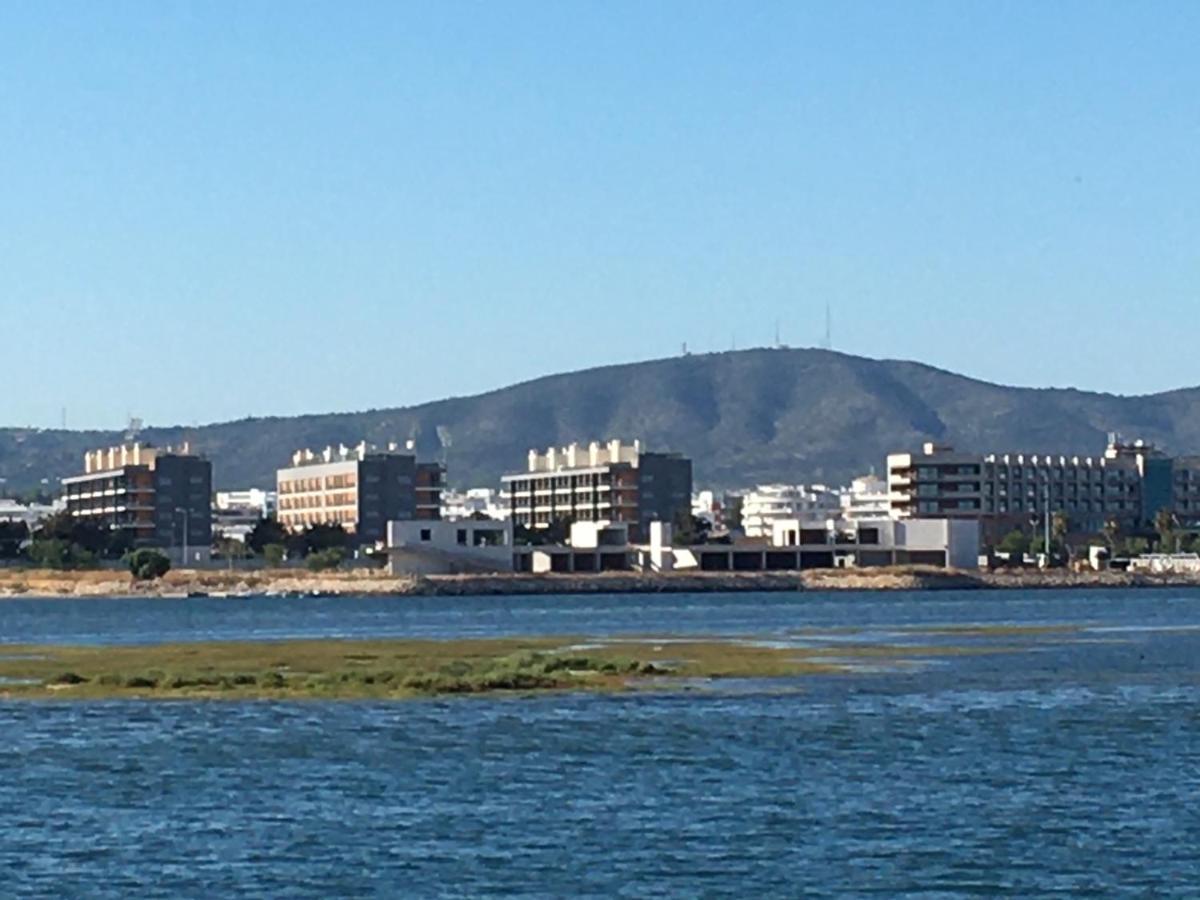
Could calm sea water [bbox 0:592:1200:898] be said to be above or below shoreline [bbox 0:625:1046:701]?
below

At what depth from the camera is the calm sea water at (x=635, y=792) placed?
3372 centimetres

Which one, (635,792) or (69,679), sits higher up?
(69,679)

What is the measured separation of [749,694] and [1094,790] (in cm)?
2295

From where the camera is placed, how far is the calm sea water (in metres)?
33.7

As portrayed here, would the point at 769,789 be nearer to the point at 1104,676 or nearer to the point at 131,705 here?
the point at 131,705

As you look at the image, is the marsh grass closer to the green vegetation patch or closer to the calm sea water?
the green vegetation patch

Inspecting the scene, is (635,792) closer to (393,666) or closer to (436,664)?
(393,666)

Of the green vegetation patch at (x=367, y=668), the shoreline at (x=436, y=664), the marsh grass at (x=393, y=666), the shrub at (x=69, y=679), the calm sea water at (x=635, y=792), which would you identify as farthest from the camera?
the shrub at (x=69, y=679)

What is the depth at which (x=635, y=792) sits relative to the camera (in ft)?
139

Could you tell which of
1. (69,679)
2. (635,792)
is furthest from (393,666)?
(635,792)

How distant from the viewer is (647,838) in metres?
36.9

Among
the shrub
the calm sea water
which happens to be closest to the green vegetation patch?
the shrub

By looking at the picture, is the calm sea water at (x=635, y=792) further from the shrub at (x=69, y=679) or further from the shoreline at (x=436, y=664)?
the shrub at (x=69, y=679)

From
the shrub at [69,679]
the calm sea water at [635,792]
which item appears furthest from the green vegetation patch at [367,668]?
the calm sea water at [635,792]
